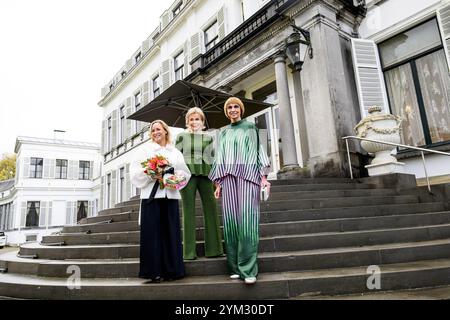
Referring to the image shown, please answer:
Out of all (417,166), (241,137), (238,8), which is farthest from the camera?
(238,8)

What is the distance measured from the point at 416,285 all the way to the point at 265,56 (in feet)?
23.3

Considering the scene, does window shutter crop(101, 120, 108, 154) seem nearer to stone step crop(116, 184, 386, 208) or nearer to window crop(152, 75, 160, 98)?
window crop(152, 75, 160, 98)

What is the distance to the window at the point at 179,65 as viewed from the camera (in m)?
14.6

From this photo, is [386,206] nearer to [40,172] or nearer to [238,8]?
[238,8]

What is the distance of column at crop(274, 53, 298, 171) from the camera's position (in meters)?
7.66

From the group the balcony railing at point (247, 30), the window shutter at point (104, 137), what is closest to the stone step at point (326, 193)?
the balcony railing at point (247, 30)

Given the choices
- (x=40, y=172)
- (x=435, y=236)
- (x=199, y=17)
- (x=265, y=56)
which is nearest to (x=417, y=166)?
(x=435, y=236)

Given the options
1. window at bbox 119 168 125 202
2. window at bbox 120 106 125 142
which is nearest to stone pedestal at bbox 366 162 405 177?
window at bbox 119 168 125 202

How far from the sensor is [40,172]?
29.4 meters

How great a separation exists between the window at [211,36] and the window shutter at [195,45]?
1.27 ft

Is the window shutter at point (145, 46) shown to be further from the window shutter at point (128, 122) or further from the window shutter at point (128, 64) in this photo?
the window shutter at point (128, 122)

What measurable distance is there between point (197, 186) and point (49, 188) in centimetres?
3054

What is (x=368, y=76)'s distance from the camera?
7.51 meters
